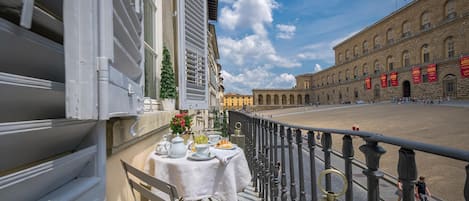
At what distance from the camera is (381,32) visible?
114ft

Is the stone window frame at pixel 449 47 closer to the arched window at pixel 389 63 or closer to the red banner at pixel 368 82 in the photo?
the arched window at pixel 389 63

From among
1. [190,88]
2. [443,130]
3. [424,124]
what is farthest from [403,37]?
[190,88]

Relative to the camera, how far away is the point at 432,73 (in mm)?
24938

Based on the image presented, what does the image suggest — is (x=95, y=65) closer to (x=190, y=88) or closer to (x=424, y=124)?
(x=190, y=88)

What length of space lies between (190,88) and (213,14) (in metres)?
8.12

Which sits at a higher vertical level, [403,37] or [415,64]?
[403,37]

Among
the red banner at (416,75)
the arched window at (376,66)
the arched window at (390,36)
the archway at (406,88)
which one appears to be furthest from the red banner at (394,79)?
the arched window at (390,36)

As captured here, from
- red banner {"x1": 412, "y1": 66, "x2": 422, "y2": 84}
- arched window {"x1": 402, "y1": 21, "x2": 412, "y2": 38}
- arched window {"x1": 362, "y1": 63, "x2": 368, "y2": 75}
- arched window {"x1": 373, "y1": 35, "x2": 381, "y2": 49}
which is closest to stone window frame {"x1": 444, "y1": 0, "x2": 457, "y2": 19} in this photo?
arched window {"x1": 402, "y1": 21, "x2": 412, "y2": 38}

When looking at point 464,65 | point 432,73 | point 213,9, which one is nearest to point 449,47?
point 432,73

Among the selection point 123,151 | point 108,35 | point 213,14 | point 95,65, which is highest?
point 213,14

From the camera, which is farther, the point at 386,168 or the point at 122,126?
the point at 386,168

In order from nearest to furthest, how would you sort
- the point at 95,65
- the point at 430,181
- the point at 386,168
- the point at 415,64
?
1. the point at 95,65
2. the point at 430,181
3. the point at 386,168
4. the point at 415,64

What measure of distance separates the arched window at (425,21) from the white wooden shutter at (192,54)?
111ft

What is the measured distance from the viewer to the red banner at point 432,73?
24.7 meters
